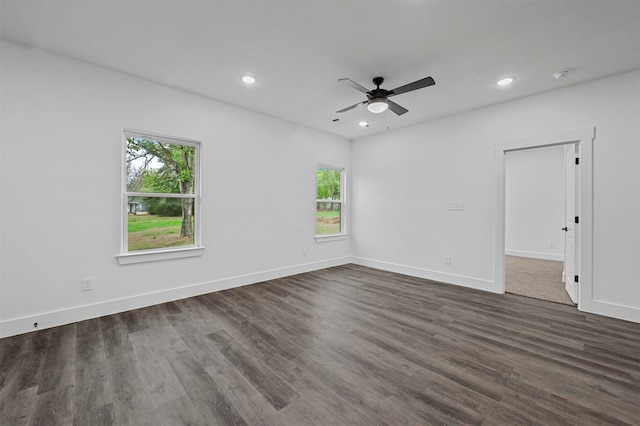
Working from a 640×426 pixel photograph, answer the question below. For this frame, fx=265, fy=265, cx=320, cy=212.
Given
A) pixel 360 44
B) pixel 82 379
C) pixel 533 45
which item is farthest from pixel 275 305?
pixel 533 45

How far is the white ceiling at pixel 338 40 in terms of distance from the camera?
214 cm

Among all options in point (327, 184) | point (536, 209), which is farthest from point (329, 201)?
point (536, 209)

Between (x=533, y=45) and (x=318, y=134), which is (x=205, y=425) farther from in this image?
(x=318, y=134)

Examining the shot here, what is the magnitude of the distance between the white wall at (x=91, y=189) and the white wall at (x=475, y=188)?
8.17ft

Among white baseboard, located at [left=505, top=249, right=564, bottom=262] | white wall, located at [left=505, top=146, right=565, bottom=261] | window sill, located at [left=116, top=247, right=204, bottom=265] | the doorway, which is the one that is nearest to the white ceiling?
window sill, located at [left=116, top=247, right=204, bottom=265]

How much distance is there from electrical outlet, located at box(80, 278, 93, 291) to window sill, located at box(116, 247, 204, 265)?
32cm

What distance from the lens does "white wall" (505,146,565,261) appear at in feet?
21.0

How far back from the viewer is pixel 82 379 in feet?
6.25

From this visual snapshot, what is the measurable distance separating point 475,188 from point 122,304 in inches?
201

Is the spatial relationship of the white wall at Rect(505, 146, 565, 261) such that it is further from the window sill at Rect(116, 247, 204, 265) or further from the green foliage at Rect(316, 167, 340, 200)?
the window sill at Rect(116, 247, 204, 265)

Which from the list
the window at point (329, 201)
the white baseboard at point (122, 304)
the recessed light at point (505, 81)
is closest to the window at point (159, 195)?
the white baseboard at point (122, 304)

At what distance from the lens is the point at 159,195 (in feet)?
11.5

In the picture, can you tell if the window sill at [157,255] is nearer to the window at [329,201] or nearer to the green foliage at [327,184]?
the window at [329,201]

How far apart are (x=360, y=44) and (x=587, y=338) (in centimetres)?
359
